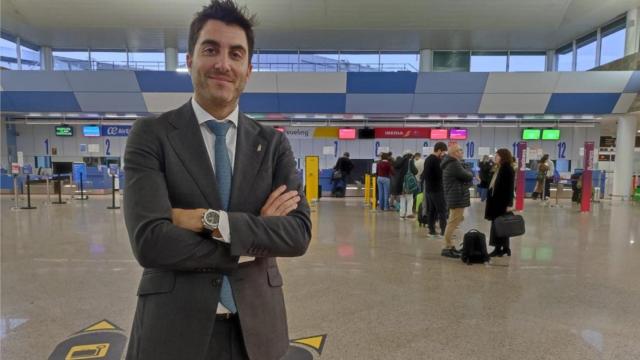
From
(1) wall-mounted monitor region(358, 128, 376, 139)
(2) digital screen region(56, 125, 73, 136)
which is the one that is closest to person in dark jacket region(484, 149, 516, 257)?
(1) wall-mounted monitor region(358, 128, 376, 139)

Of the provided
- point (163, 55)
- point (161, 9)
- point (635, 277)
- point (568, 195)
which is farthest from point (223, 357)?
point (568, 195)

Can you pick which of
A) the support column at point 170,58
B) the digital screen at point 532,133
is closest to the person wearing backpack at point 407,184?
the digital screen at point 532,133

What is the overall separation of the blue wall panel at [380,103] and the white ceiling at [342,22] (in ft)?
7.13

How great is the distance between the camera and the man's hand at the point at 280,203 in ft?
3.90

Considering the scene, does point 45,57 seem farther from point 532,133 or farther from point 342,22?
point 532,133

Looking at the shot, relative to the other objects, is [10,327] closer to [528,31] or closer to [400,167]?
[400,167]

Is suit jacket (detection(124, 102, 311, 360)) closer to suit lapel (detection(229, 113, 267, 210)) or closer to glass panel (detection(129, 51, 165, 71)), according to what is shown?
suit lapel (detection(229, 113, 267, 210))

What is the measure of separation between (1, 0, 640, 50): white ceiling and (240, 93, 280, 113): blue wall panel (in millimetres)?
2179

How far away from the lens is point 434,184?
6102 millimetres

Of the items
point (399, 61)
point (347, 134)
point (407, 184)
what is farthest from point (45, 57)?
point (407, 184)

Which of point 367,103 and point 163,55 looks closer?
point 367,103

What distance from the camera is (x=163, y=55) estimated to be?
1361 cm

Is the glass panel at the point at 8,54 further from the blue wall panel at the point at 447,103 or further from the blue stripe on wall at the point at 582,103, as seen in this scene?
the blue stripe on wall at the point at 582,103

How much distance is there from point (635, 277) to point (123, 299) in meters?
5.59
